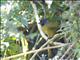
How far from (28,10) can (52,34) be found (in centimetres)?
17

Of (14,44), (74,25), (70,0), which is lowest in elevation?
(14,44)

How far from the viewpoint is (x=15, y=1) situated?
109 cm

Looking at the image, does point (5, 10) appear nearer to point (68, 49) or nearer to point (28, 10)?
point (28, 10)

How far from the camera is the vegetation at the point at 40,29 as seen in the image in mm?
917

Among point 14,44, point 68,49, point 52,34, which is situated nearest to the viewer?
point 68,49

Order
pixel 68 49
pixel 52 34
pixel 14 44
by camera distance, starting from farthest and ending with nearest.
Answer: pixel 14 44 < pixel 52 34 < pixel 68 49

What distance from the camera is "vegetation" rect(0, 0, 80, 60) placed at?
0.92m

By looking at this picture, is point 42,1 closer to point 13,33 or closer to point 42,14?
point 42,14

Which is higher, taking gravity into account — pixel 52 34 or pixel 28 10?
pixel 28 10

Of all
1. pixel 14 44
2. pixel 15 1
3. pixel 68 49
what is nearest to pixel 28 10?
pixel 15 1

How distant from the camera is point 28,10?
1093 mm

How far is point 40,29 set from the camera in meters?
1.05

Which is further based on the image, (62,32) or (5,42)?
(5,42)

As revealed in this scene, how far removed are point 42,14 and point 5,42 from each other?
24cm
